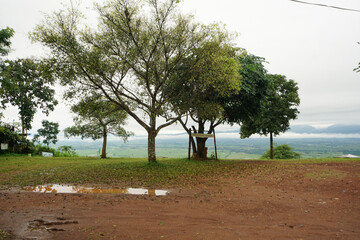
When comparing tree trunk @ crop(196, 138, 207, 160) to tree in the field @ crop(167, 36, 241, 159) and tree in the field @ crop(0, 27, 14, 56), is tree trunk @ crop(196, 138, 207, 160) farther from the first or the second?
tree in the field @ crop(0, 27, 14, 56)

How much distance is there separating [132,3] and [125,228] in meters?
15.7

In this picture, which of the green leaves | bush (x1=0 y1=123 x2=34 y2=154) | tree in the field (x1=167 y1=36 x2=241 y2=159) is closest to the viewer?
tree in the field (x1=167 y1=36 x2=241 y2=159)

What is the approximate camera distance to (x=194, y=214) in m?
7.47

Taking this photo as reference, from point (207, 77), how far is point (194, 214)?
13496 millimetres

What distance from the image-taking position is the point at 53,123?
132ft

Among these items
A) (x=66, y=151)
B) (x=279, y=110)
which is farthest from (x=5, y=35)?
(x=279, y=110)

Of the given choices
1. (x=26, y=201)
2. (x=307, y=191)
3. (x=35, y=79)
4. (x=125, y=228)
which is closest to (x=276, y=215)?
(x=307, y=191)

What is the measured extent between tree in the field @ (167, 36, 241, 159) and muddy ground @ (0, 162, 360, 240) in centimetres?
1001

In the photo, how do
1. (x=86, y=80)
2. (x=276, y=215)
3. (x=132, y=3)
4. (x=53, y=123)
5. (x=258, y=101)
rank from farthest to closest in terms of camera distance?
(x=53, y=123) → (x=258, y=101) → (x=86, y=80) → (x=132, y=3) → (x=276, y=215)

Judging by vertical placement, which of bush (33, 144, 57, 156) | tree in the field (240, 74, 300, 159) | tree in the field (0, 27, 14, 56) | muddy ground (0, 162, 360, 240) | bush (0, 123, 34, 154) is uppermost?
tree in the field (0, 27, 14, 56)

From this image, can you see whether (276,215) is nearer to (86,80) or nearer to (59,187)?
(59,187)

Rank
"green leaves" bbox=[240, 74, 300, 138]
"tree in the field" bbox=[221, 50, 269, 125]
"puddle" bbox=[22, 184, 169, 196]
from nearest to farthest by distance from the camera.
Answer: "puddle" bbox=[22, 184, 169, 196], "tree in the field" bbox=[221, 50, 269, 125], "green leaves" bbox=[240, 74, 300, 138]

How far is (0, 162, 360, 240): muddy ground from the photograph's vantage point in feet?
19.4

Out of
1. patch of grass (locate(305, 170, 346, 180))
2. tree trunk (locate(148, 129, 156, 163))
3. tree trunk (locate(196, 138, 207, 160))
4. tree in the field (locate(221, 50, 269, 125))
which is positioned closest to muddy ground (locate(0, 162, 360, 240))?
patch of grass (locate(305, 170, 346, 180))
